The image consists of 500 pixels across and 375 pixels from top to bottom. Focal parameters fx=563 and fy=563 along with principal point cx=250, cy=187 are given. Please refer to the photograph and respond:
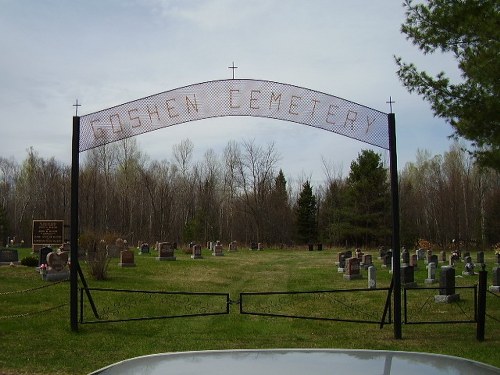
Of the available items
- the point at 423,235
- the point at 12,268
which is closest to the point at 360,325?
the point at 12,268

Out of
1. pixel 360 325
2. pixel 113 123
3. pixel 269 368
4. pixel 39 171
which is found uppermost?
pixel 39 171

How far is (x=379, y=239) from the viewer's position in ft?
196

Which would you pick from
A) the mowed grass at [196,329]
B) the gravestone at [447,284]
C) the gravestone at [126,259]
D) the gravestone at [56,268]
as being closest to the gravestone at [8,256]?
the gravestone at [126,259]

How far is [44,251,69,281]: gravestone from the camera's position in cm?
2019

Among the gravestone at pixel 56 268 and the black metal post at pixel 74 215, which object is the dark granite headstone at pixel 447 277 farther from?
the gravestone at pixel 56 268

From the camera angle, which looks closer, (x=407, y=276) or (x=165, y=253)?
(x=407, y=276)

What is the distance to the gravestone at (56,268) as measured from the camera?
20188 mm

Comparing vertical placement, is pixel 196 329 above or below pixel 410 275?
below

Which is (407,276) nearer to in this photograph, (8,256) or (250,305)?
(250,305)

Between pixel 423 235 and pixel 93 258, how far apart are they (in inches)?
2138

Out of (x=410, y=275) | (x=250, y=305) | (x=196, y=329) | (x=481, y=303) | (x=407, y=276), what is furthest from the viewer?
(x=410, y=275)

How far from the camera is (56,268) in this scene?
67.1 feet

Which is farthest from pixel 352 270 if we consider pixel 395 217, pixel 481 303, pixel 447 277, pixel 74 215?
pixel 74 215

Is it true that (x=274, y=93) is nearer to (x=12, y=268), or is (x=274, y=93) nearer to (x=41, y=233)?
(x=12, y=268)
